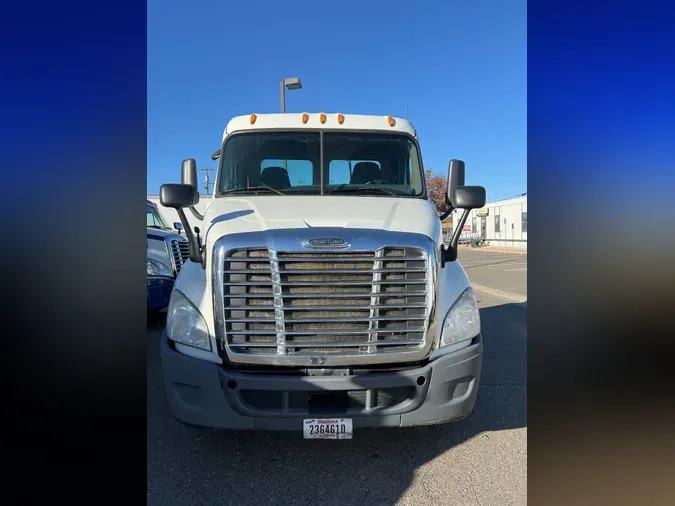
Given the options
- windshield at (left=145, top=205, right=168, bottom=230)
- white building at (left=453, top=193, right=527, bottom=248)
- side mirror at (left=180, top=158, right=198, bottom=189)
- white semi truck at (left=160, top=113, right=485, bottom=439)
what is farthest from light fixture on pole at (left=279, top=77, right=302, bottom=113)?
white building at (left=453, top=193, right=527, bottom=248)

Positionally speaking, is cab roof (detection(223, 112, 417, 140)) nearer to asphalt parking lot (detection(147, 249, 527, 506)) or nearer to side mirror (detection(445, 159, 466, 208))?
side mirror (detection(445, 159, 466, 208))

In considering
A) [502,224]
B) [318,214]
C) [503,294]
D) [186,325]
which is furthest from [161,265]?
[502,224]

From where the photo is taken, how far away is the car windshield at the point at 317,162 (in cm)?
387

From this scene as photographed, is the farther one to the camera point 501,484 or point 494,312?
point 494,312

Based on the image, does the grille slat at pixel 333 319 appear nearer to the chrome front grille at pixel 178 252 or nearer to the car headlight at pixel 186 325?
the car headlight at pixel 186 325

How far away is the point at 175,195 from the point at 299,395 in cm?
188

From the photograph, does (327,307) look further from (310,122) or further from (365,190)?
(310,122)

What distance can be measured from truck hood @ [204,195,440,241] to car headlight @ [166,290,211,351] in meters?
0.51

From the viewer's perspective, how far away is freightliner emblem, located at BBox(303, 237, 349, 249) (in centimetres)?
266
